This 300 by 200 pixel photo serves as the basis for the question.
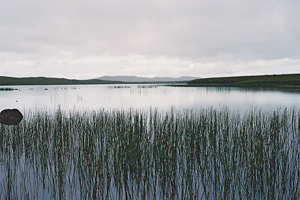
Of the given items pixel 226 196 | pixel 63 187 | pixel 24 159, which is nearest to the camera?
pixel 226 196

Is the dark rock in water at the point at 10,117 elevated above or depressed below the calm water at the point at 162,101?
above

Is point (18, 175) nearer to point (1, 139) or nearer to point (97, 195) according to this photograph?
point (1, 139)

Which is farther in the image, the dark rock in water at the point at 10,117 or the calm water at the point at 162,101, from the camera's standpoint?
the calm water at the point at 162,101

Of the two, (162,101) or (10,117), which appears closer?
(10,117)

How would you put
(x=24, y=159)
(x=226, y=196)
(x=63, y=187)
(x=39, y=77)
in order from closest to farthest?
(x=226, y=196)
(x=63, y=187)
(x=24, y=159)
(x=39, y=77)

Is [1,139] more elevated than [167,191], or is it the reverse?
[1,139]

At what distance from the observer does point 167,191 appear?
4074 mm

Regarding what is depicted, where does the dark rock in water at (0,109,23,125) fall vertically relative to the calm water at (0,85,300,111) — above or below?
above

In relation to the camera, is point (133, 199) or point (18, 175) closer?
point (133, 199)

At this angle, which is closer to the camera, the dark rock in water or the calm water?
the dark rock in water

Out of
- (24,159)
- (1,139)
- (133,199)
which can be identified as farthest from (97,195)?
(1,139)

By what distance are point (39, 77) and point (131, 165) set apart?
5814 inches

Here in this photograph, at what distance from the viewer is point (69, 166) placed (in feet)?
17.5

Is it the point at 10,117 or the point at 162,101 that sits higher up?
the point at 10,117
